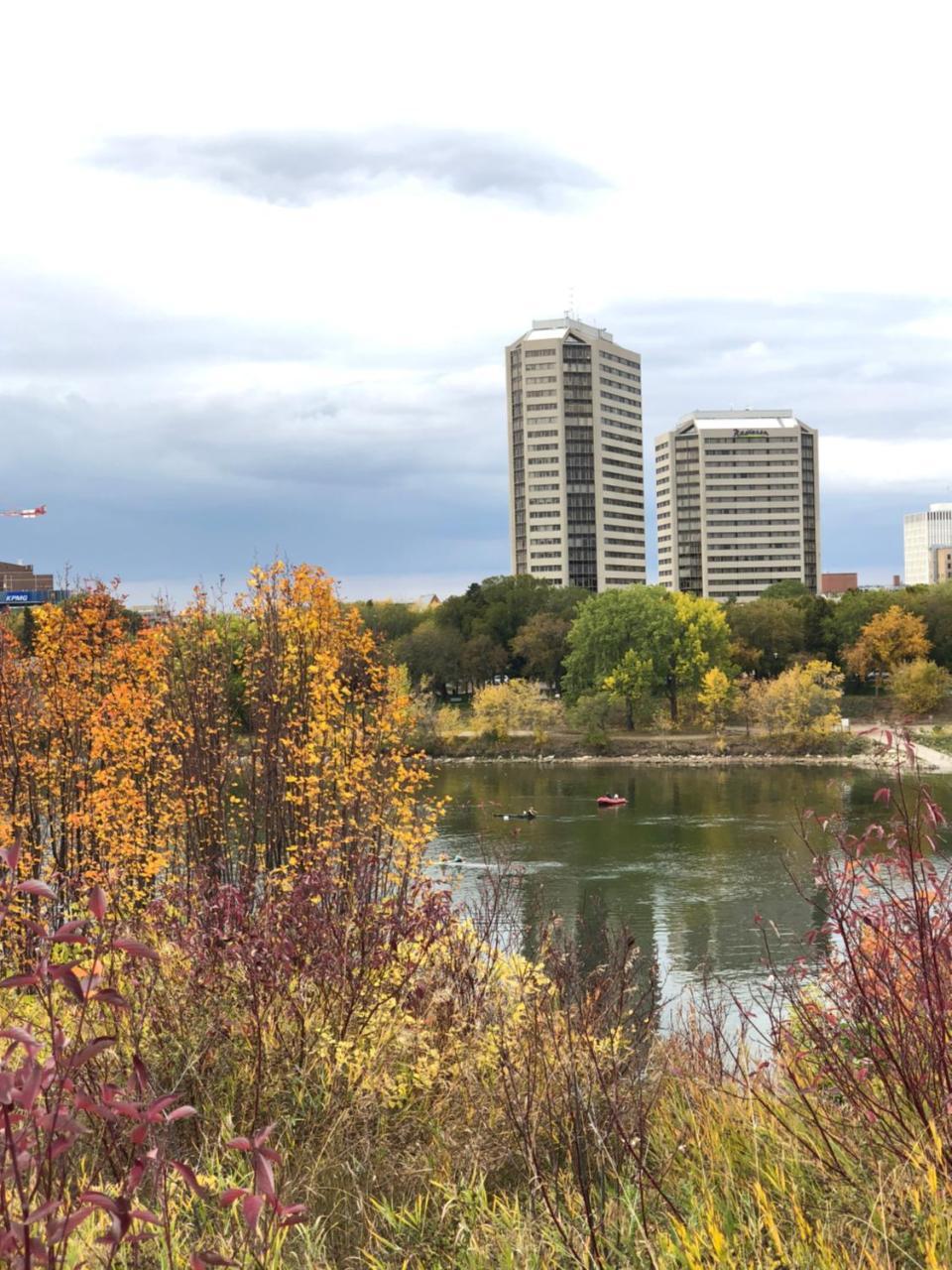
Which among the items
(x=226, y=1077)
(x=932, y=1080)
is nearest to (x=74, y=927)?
(x=932, y=1080)

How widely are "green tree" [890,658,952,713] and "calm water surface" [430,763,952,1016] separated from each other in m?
11.3

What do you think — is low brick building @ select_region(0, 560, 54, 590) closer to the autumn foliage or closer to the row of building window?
the row of building window

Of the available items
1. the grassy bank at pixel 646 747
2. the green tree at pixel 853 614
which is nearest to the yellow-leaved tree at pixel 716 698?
the grassy bank at pixel 646 747

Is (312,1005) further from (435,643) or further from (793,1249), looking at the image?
(435,643)

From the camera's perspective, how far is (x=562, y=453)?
111 metres

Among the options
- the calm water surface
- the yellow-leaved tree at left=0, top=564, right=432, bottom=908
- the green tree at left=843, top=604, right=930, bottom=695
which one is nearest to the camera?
the yellow-leaved tree at left=0, top=564, right=432, bottom=908

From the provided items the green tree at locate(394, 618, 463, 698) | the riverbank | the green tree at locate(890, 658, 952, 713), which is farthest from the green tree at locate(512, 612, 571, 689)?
the green tree at locate(890, 658, 952, 713)

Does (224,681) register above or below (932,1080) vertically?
above

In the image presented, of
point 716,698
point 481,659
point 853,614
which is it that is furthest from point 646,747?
point 853,614

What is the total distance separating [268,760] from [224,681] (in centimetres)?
277

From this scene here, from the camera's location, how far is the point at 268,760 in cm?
1434

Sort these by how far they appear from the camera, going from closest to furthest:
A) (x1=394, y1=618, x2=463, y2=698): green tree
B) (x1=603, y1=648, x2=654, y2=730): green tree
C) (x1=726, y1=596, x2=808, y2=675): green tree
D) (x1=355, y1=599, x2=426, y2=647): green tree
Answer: (x1=603, y1=648, x2=654, y2=730): green tree, (x1=726, y1=596, x2=808, y2=675): green tree, (x1=394, y1=618, x2=463, y2=698): green tree, (x1=355, y1=599, x2=426, y2=647): green tree

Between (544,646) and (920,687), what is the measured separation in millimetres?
21291

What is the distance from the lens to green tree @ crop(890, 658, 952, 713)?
59656 millimetres
